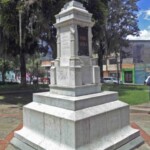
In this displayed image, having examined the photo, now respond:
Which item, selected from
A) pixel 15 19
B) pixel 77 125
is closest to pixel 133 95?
pixel 15 19

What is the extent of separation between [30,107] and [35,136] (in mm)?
861

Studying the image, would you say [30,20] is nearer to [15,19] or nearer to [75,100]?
[15,19]

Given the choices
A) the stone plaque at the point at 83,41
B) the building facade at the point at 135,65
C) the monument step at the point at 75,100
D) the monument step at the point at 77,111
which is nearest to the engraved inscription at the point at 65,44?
the stone plaque at the point at 83,41

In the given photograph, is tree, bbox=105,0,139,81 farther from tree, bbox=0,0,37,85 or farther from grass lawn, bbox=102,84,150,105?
tree, bbox=0,0,37,85

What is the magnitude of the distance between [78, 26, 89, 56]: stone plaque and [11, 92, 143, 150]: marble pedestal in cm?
124

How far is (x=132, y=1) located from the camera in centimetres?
3186

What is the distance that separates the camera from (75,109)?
20.5ft

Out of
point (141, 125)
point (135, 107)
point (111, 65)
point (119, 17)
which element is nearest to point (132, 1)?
point (119, 17)

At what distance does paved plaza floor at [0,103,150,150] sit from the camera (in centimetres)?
744

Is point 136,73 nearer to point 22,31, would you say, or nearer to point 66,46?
point 22,31

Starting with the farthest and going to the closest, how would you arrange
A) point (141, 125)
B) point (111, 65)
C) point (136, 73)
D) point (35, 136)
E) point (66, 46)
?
point (111, 65) → point (136, 73) → point (141, 125) → point (66, 46) → point (35, 136)

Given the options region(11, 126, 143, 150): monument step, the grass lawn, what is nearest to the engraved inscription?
region(11, 126, 143, 150): monument step

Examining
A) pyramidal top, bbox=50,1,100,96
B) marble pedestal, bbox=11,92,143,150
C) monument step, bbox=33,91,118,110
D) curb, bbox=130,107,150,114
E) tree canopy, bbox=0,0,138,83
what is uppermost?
tree canopy, bbox=0,0,138,83

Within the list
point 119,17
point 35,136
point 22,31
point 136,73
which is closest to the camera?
point 35,136
